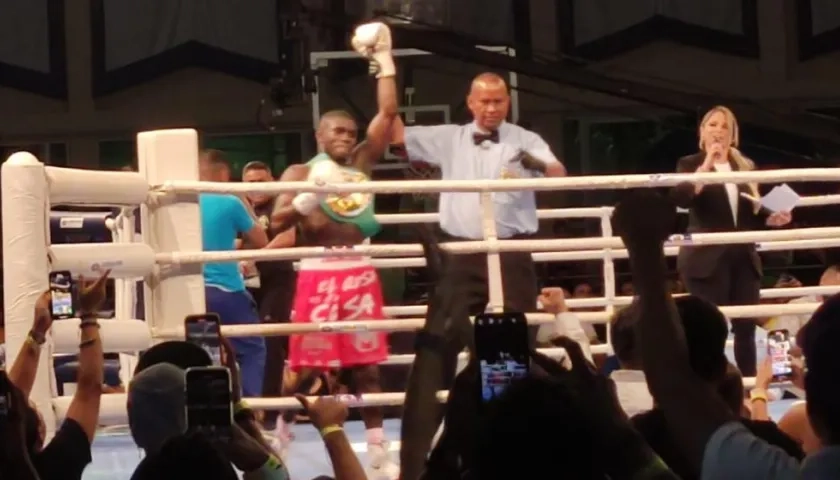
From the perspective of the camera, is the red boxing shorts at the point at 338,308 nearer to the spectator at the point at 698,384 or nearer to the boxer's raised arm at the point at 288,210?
the boxer's raised arm at the point at 288,210

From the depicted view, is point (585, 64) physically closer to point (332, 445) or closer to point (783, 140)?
point (783, 140)

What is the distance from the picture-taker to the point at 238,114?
9094 mm

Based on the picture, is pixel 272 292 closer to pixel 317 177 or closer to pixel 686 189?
pixel 317 177

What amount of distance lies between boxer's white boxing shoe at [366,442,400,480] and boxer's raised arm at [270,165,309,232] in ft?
2.22

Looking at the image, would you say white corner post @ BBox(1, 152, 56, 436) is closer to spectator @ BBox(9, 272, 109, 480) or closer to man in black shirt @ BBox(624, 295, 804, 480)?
spectator @ BBox(9, 272, 109, 480)

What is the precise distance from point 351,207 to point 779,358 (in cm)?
137

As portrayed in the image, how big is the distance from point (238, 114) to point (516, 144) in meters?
5.58

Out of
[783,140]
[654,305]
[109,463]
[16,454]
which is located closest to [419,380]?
[654,305]

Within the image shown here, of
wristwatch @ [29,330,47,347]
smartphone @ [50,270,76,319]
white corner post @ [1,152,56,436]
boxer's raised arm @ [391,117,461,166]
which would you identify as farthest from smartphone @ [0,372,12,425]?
boxer's raised arm @ [391,117,461,166]

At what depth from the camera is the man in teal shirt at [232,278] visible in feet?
13.0

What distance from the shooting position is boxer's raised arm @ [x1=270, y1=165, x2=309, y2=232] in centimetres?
376

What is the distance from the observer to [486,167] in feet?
12.2

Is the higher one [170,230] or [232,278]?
[170,230]

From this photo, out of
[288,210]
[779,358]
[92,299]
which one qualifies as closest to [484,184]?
[288,210]
